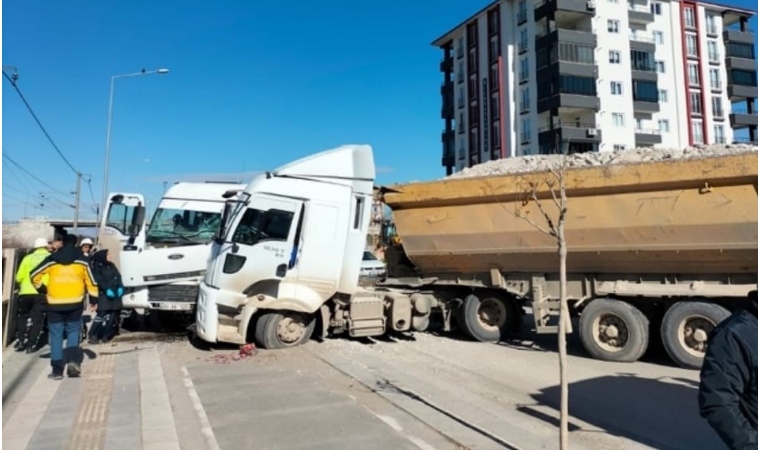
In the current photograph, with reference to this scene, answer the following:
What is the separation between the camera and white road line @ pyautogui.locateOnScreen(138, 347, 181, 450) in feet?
15.3

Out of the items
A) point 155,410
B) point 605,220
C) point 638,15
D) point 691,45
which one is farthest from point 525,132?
point 155,410

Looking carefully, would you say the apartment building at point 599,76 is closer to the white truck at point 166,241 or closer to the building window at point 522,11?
the building window at point 522,11

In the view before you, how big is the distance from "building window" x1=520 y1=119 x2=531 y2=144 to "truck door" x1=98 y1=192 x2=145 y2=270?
37787mm

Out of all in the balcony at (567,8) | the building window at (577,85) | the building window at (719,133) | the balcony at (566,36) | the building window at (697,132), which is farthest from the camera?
the building window at (719,133)

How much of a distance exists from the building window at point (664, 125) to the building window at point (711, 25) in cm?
1177

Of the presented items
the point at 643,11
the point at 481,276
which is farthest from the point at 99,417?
the point at 643,11

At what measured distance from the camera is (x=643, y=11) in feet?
147

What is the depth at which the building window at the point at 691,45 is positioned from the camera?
47.1 meters

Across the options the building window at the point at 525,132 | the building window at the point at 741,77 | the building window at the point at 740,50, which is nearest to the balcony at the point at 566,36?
the building window at the point at 525,132

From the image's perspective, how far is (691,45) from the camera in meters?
47.5

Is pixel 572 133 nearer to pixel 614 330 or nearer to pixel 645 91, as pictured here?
pixel 645 91

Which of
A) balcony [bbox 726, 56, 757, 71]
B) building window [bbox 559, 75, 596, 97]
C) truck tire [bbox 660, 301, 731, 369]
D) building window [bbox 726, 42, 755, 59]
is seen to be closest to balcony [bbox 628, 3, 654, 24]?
building window [bbox 559, 75, 596, 97]

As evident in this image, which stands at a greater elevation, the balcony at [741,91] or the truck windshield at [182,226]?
the balcony at [741,91]

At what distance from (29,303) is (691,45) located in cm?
5420
